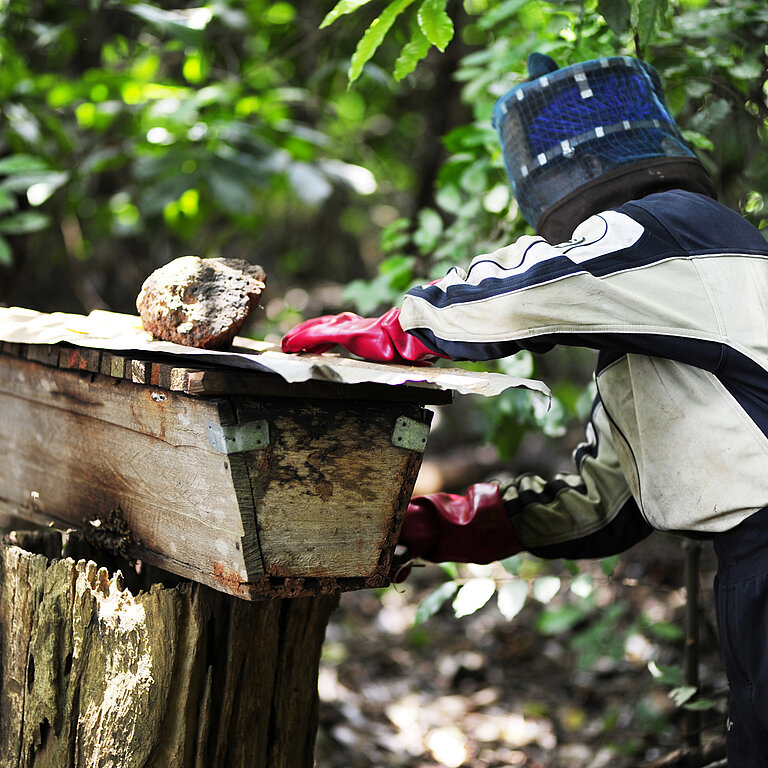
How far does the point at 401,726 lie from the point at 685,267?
8.30 ft

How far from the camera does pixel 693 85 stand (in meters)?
2.37

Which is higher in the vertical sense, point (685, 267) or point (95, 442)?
point (685, 267)

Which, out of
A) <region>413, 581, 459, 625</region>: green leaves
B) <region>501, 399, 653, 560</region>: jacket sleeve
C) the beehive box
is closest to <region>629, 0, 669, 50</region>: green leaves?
<region>501, 399, 653, 560</region>: jacket sleeve

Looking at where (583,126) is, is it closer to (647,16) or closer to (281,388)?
(647,16)

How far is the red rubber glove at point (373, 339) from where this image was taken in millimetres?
1688

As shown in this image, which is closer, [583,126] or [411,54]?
[583,126]

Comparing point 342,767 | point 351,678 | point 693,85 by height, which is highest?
point 693,85

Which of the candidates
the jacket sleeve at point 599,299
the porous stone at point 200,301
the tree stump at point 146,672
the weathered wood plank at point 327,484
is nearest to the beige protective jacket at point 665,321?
the jacket sleeve at point 599,299

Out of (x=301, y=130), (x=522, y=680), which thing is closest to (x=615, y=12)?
(x=301, y=130)

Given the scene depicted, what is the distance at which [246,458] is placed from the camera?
4.75 ft

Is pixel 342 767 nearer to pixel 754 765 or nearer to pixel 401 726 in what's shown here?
pixel 401 726

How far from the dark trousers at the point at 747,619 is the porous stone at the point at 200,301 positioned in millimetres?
1012

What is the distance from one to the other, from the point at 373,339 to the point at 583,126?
23.9 inches

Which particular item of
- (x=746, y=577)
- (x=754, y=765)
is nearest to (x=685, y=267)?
(x=746, y=577)
